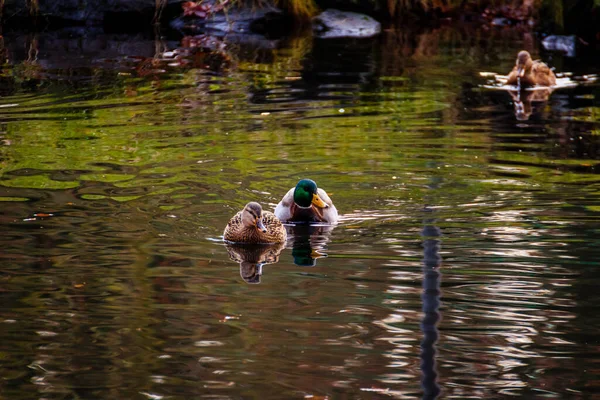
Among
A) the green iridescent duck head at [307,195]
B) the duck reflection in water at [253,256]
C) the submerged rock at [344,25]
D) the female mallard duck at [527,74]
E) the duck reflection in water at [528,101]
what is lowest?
the duck reflection in water at [253,256]

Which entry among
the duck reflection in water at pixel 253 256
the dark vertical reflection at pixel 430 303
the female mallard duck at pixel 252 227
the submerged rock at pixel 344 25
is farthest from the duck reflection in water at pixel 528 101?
the submerged rock at pixel 344 25

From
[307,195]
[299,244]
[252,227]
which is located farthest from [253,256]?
[307,195]

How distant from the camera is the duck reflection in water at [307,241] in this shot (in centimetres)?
867

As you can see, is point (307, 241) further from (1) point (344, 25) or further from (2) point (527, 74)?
(1) point (344, 25)

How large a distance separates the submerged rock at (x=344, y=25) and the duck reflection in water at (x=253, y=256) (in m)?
16.0

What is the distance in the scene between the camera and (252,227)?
9.04m

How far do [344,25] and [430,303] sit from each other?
19179 millimetres

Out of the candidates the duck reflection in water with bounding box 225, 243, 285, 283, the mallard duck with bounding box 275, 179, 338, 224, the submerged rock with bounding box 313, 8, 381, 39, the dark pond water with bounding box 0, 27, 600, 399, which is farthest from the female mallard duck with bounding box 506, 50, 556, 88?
the duck reflection in water with bounding box 225, 243, 285, 283

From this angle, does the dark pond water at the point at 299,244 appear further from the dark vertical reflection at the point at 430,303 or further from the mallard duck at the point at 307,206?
the mallard duck at the point at 307,206

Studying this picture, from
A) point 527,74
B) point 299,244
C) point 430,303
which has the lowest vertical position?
point 299,244

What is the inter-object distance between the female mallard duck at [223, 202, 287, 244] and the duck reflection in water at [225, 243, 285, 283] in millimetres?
53

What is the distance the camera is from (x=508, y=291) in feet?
24.7

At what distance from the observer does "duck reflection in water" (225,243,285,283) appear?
823 cm

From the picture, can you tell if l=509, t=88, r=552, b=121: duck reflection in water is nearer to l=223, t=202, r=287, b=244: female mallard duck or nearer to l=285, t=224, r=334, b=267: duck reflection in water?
l=285, t=224, r=334, b=267: duck reflection in water
